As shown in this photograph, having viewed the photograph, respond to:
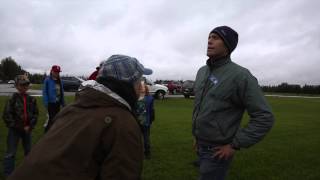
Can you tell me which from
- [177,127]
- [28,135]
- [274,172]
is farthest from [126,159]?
[177,127]

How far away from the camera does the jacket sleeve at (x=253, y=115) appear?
361cm

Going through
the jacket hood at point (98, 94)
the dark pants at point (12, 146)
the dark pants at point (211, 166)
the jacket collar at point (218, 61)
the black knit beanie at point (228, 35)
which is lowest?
the dark pants at point (12, 146)

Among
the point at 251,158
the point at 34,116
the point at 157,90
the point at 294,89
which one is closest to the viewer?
the point at 34,116

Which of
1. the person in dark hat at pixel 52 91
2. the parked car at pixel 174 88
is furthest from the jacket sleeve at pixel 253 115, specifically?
the parked car at pixel 174 88

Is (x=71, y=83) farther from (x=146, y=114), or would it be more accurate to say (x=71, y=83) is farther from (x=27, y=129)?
(x=27, y=129)

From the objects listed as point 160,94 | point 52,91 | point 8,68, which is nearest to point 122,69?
point 52,91

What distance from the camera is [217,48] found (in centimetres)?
388

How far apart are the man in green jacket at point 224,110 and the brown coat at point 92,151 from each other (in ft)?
5.06

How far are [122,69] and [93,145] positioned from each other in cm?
50

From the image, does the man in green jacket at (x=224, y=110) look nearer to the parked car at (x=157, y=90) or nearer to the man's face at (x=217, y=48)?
the man's face at (x=217, y=48)

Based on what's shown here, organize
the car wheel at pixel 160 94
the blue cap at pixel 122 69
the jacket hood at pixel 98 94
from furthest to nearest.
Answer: the car wheel at pixel 160 94
the blue cap at pixel 122 69
the jacket hood at pixel 98 94

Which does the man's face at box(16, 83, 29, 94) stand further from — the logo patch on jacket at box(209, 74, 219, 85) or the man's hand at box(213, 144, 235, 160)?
the man's hand at box(213, 144, 235, 160)

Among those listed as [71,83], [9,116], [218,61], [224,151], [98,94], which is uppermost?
[71,83]

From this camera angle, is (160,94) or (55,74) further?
(160,94)
